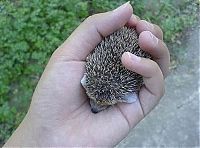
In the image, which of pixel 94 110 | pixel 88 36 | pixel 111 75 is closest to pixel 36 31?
pixel 88 36

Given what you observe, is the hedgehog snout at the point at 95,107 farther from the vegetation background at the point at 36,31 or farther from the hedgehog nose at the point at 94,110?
the vegetation background at the point at 36,31

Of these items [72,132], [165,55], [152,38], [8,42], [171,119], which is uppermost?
[152,38]

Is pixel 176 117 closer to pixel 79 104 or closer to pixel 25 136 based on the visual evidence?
pixel 79 104

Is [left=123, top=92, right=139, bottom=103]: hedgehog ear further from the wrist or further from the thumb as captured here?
the wrist

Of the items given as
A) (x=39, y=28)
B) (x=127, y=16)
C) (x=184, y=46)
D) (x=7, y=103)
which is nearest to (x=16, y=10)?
(x=39, y=28)

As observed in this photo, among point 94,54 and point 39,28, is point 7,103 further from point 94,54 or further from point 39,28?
point 94,54

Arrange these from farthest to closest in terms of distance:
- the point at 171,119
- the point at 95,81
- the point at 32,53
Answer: the point at 32,53
the point at 171,119
the point at 95,81
